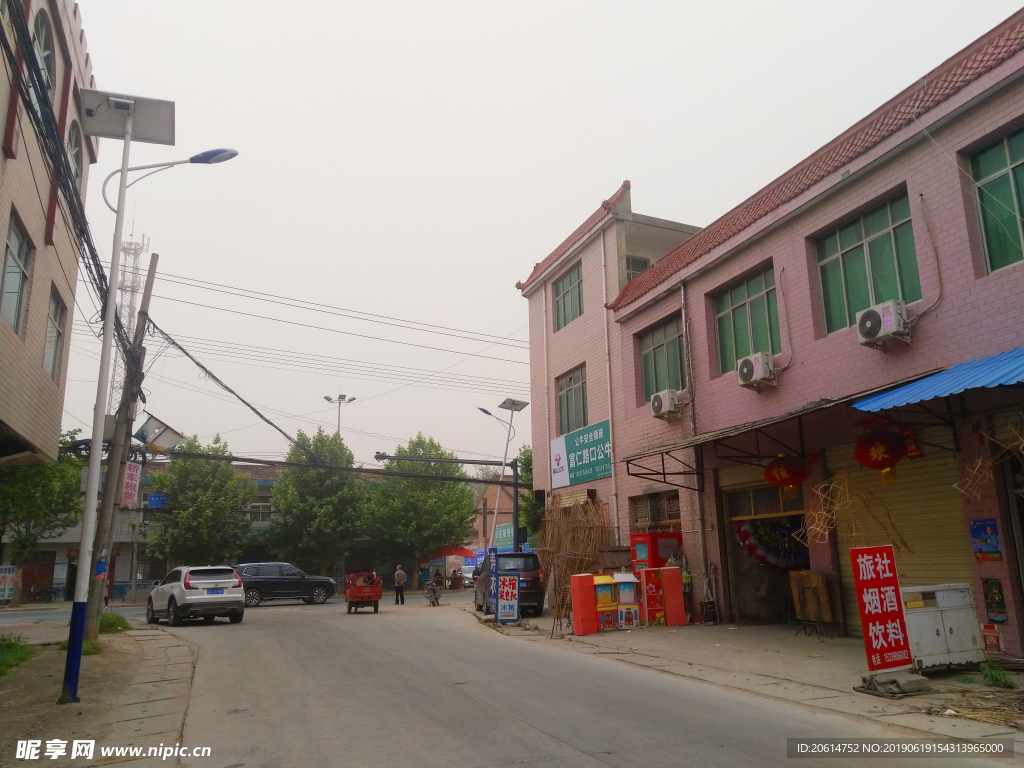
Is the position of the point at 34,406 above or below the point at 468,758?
above

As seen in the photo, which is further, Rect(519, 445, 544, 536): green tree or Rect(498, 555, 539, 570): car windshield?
Rect(519, 445, 544, 536): green tree

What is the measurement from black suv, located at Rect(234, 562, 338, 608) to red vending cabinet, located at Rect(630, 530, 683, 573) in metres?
18.3

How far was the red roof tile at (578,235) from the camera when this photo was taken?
21.2 metres

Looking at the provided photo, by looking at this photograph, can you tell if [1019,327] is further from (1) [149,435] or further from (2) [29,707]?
(1) [149,435]

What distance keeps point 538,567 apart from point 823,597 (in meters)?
9.39

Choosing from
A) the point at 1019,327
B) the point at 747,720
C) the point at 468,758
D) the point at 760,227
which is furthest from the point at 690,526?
the point at 468,758

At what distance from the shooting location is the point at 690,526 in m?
17.0

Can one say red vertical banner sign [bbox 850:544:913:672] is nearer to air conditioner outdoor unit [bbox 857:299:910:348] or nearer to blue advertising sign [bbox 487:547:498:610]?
air conditioner outdoor unit [bbox 857:299:910:348]

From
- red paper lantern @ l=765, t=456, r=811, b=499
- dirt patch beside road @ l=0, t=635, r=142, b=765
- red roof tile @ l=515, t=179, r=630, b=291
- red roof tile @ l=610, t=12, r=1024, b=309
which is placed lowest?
dirt patch beside road @ l=0, t=635, r=142, b=765

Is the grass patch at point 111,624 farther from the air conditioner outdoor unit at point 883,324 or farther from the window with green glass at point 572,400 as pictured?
the air conditioner outdoor unit at point 883,324

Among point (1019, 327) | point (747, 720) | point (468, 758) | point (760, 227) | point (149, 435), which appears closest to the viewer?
point (468, 758)

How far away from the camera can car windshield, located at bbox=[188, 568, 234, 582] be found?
20047 millimetres

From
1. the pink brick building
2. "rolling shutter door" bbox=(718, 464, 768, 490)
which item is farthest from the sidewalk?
"rolling shutter door" bbox=(718, 464, 768, 490)

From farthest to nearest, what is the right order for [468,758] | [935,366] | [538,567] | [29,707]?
[538,567] < [935,366] < [29,707] < [468,758]
